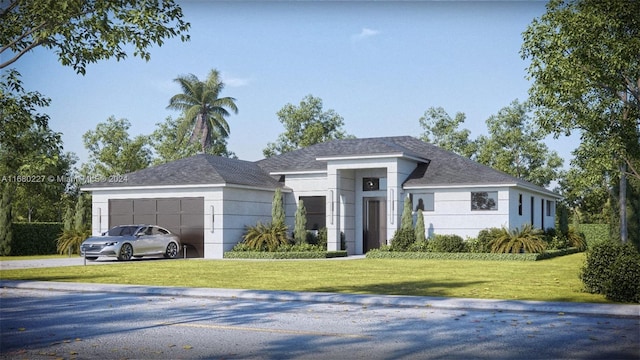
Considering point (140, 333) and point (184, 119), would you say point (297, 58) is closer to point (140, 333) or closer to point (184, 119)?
point (140, 333)

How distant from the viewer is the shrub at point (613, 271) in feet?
46.3

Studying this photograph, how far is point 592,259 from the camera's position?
15.4m

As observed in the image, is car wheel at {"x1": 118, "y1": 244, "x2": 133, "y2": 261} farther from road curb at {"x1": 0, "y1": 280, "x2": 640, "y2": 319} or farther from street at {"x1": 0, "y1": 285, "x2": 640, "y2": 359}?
street at {"x1": 0, "y1": 285, "x2": 640, "y2": 359}

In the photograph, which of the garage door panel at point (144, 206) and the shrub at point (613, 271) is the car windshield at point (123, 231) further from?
the shrub at point (613, 271)

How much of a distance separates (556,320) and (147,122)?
50.7 meters

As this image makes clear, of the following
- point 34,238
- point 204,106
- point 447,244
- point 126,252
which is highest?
point 204,106

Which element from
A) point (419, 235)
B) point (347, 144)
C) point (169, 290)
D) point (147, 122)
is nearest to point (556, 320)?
point (169, 290)

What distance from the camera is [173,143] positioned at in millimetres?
60781

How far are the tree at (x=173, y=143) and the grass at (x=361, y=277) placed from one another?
3348 centimetres

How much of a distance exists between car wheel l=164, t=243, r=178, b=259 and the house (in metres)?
1.19

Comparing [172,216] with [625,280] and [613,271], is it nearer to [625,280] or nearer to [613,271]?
[613,271]

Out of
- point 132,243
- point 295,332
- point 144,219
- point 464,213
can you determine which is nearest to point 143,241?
point 132,243

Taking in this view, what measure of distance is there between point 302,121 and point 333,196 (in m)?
30.7

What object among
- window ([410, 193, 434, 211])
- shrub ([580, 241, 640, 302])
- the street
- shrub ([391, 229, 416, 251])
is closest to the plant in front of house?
shrub ([391, 229, 416, 251])
